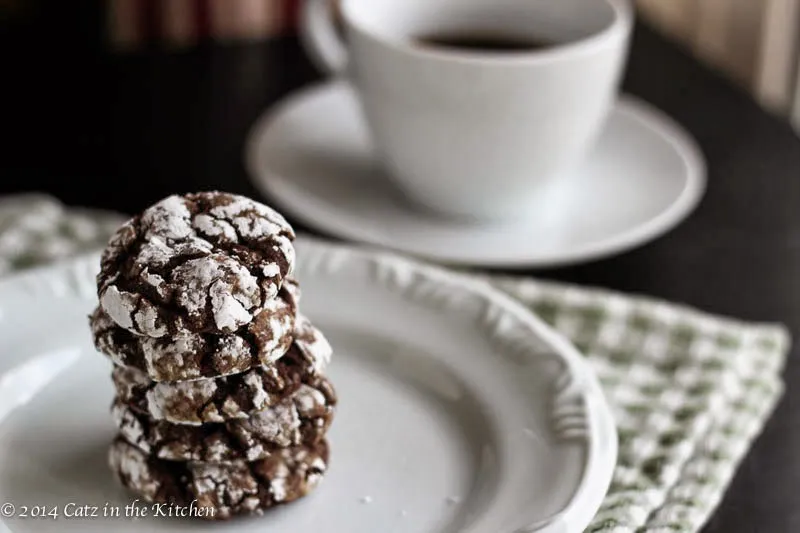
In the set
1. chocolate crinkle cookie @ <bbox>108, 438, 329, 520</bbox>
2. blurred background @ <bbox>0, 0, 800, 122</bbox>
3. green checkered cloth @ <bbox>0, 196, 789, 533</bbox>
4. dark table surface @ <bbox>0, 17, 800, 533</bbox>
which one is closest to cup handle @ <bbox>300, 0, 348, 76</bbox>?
dark table surface @ <bbox>0, 17, 800, 533</bbox>

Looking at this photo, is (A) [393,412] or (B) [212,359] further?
(A) [393,412]

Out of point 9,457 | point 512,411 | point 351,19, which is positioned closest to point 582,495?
point 512,411

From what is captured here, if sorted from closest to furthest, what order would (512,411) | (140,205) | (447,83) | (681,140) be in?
(512,411)
(447,83)
(140,205)
(681,140)

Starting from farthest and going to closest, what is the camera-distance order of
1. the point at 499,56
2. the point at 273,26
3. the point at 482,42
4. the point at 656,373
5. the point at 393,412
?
1. the point at 273,26
2. the point at 482,42
3. the point at 499,56
4. the point at 656,373
5. the point at 393,412

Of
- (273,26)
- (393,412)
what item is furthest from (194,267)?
(273,26)

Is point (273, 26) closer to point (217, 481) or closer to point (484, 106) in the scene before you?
point (484, 106)

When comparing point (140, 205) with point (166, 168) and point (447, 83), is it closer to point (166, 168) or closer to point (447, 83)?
point (166, 168)
